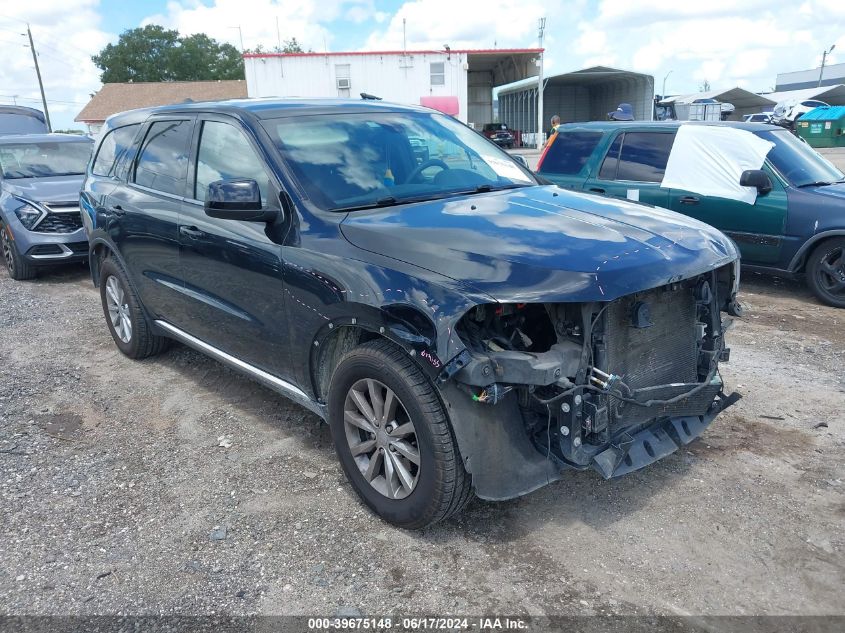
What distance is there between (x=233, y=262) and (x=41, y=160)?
764 cm

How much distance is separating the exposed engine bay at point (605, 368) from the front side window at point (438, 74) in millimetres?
30358

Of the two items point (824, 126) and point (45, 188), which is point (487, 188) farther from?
point (824, 126)

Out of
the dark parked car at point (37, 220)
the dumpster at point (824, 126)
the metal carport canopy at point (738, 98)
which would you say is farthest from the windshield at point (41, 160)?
the metal carport canopy at point (738, 98)

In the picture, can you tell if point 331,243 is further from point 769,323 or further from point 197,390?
point 769,323

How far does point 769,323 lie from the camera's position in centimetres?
614

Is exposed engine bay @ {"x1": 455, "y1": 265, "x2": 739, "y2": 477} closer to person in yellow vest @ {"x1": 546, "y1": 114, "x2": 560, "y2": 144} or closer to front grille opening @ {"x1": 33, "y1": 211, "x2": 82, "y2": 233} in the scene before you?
person in yellow vest @ {"x1": 546, "y1": 114, "x2": 560, "y2": 144}

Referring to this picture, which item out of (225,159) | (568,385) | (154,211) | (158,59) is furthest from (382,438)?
(158,59)

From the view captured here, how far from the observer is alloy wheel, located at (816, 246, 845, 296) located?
6.50 meters

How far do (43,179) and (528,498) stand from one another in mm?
8667

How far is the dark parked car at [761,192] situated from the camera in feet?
21.6

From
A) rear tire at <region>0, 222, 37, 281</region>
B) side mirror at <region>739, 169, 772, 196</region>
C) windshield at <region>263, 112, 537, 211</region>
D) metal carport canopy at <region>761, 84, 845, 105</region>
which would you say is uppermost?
metal carport canopy at <region>761, 84, 845, 105</region>

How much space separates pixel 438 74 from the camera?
3156 cm

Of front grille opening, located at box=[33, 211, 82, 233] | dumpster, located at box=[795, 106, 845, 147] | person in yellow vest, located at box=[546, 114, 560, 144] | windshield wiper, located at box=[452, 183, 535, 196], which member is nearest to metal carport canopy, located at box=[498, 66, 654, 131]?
dumpster, located at box=[795, 106, 845, 147]

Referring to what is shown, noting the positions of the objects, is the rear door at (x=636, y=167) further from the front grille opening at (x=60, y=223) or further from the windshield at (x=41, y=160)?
the windshield at (x=41, y=160)
